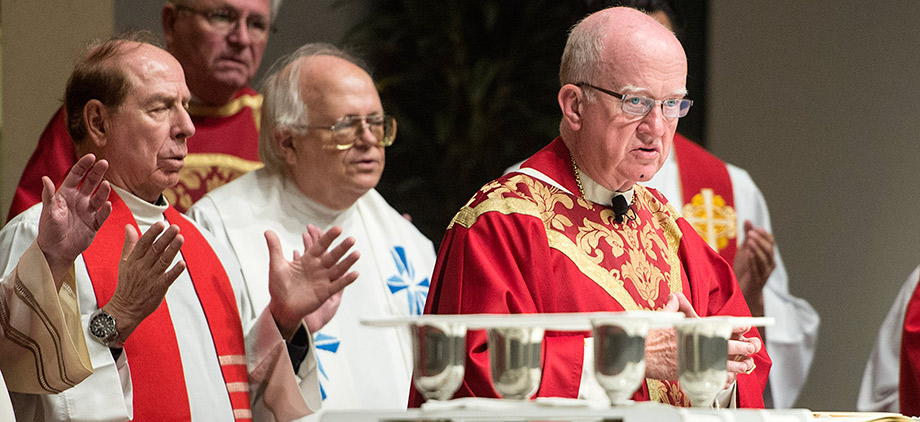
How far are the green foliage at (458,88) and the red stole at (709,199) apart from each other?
1.85 m

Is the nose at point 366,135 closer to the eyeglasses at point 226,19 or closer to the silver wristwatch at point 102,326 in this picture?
the eyeglasses at point 226,19

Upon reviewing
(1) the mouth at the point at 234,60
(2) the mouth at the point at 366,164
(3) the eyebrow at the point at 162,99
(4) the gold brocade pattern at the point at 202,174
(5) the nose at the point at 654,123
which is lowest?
(4) the gold brocade pattern at the point at 202,174

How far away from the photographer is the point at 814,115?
7.02 metres

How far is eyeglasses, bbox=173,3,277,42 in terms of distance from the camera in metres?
5.34

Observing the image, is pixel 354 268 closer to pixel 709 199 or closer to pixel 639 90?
pixel 639 90

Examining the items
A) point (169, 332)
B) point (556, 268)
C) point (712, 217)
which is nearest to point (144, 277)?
point (169, 332)

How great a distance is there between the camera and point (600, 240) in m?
3.49

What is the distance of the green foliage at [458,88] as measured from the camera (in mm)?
7879

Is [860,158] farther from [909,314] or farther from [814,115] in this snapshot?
[909,314]

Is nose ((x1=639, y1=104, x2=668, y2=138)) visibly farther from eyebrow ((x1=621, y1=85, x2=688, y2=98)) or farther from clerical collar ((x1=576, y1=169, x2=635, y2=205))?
clerical collar ((x1=576, y1=169, x2=635, y2=205))

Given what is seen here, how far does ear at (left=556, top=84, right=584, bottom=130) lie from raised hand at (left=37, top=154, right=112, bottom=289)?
1244mm

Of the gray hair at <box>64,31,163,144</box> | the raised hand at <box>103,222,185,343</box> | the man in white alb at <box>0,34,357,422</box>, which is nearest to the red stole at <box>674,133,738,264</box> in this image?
the man in white alb at <box>0,34,357,422</box>

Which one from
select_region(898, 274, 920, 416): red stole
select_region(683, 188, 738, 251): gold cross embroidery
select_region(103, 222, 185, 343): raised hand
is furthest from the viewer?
select_region(683, 188, 738, 251): gold cross embroidery

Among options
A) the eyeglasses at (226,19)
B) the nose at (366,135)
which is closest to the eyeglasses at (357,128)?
the nose at (366,135)
